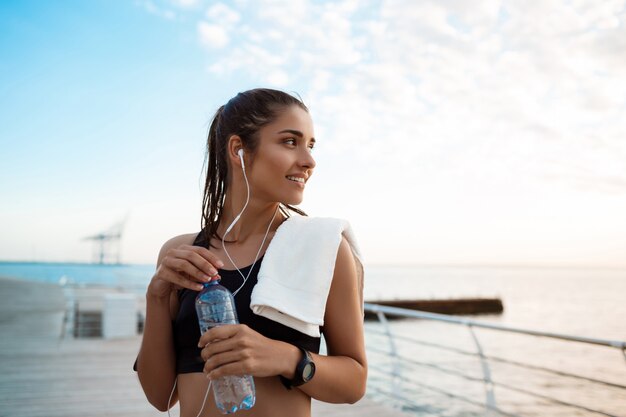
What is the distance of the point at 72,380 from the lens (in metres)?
5.75

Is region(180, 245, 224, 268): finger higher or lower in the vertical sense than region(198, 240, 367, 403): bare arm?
higher

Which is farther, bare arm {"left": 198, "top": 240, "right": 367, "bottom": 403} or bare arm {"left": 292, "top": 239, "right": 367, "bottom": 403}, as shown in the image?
bare arm {"left": 292, "top": 239, "right": 367, "bottom": 403}

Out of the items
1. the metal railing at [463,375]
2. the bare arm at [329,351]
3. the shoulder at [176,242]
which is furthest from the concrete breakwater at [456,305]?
the bare arm at [329,351]

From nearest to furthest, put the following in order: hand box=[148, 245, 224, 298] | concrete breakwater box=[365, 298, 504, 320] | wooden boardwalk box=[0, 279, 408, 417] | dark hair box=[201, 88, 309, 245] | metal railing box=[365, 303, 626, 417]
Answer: hand box=[148, 245, 224, 298] < dark hair box=[201, 88, 309, 245] < metal railing box=[365, 303, 626, 417] < wooden boardwalk box=[0, 279, 408, 417] < concrete breakwater box=[365, 298, 504, 320]

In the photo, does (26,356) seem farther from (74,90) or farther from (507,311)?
(507,311)

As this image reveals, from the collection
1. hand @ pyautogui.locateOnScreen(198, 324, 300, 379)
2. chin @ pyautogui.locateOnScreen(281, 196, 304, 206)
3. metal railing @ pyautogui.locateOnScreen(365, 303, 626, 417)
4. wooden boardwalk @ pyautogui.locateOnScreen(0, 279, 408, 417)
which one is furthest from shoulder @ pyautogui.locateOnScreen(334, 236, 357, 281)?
wooden boardwalk @ pyautogui.locateOnScreen(0, 279, 408, 417)

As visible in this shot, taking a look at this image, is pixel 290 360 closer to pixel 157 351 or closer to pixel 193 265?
pixel 193 265

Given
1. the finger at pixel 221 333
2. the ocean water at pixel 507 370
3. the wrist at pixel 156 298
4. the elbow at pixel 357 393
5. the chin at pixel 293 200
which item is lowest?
the ocean water at pixel 507 370

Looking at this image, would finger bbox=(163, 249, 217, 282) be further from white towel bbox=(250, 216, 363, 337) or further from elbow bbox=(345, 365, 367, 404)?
elbow bbox=(345, 365, 367, 404)

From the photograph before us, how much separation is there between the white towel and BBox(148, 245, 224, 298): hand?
111 mm

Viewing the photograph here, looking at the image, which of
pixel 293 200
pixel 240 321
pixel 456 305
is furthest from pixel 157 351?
pixel 456 305

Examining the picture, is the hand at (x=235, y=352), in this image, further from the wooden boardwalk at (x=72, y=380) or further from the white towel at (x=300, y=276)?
the wooden boardwalk at (x=72, y=380)

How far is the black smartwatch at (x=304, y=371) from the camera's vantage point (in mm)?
1098

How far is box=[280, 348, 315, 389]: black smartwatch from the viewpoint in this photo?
3.60ft
